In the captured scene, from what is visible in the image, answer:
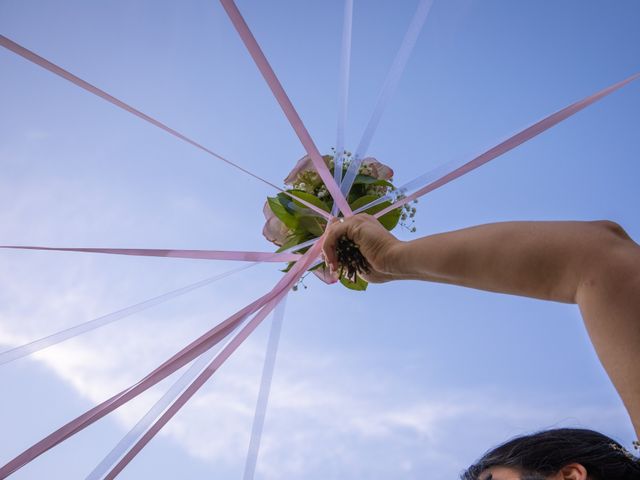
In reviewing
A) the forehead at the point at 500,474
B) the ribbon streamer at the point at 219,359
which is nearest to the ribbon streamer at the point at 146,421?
the ribbon streamer at the point at 219,359

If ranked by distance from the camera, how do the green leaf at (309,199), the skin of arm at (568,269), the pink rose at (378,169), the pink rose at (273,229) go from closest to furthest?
the skin of arm at (568,269) < the green leaf at (309,199) < the pink rose at (273,229) < the pink rose at (378,169)

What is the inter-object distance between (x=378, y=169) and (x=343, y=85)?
1.72 ft

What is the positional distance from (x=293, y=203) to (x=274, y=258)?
30 centimetres

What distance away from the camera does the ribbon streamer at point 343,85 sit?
2.63m

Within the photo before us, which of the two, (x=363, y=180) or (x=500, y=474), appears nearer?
(x=500, y=474)

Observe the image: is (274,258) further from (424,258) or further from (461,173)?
(424,258)

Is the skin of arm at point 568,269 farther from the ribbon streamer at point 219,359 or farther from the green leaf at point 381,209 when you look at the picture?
the green leaf at point 381,209

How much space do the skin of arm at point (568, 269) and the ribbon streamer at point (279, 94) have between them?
952mm

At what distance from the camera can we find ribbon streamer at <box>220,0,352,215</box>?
2.28m

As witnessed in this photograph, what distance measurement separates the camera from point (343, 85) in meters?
2.70

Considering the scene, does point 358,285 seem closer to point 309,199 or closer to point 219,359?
point 309,199

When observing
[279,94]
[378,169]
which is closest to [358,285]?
[378,169]

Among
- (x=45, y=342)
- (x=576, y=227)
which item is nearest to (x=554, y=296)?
(x=576, y=227)

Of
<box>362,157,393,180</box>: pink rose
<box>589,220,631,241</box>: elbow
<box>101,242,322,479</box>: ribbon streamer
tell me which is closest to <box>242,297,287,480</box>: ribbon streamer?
<box>101,242,322,479</box>: ribbon streamer
